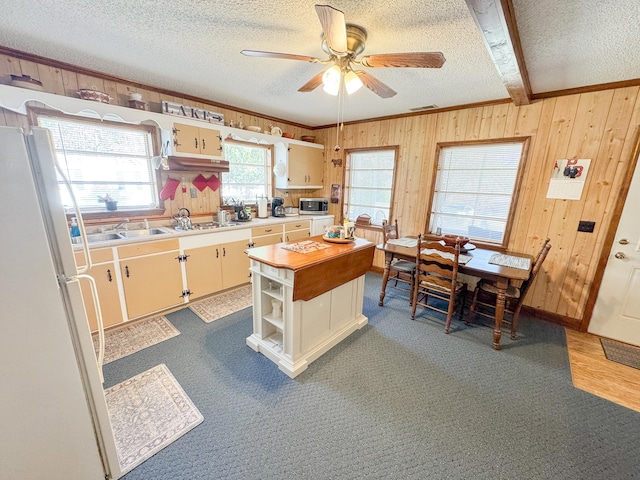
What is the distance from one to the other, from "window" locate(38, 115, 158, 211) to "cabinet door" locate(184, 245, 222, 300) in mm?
Result: 867

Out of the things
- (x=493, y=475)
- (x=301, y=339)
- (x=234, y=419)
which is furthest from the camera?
(x=301, y=339)

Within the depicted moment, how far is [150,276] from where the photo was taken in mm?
2707

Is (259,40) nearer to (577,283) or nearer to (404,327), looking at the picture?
(404,327)

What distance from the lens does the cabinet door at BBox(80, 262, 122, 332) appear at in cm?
232

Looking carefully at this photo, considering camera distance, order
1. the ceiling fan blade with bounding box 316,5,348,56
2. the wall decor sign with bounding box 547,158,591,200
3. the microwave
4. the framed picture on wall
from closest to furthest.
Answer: the ceiling fan blade with bounding box 316,5,348,56
the wall decor sign with bounding box 547,158,591,200
the microwave
the framed picture on wall

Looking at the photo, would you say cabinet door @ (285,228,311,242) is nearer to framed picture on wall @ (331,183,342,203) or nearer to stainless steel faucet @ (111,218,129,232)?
framed picture on wall @ (331,183,342,203)

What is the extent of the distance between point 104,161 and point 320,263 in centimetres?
270

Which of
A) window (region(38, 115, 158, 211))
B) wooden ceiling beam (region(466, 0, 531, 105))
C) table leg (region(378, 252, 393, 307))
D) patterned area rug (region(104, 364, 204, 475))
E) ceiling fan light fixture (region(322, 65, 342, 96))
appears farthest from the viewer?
table leg (region(378, 252, 393, 307))

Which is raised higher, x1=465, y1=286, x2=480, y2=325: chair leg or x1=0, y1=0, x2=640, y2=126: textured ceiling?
x1=0, y1=0, x2=640, y2=126: textured ceiling

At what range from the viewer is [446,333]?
8.92ft

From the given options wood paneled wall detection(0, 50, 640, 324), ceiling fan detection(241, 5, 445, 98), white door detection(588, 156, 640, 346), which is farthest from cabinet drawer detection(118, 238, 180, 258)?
white door detection(588, 156, 640, 346)

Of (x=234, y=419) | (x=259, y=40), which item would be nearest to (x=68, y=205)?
(x=259, y=40)

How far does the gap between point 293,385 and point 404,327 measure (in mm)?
1422

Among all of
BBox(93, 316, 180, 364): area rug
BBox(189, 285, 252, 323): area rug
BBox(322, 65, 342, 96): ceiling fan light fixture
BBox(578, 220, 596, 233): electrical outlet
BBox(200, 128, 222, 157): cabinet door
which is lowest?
BBox(93, 316, 180, 364): area rug
